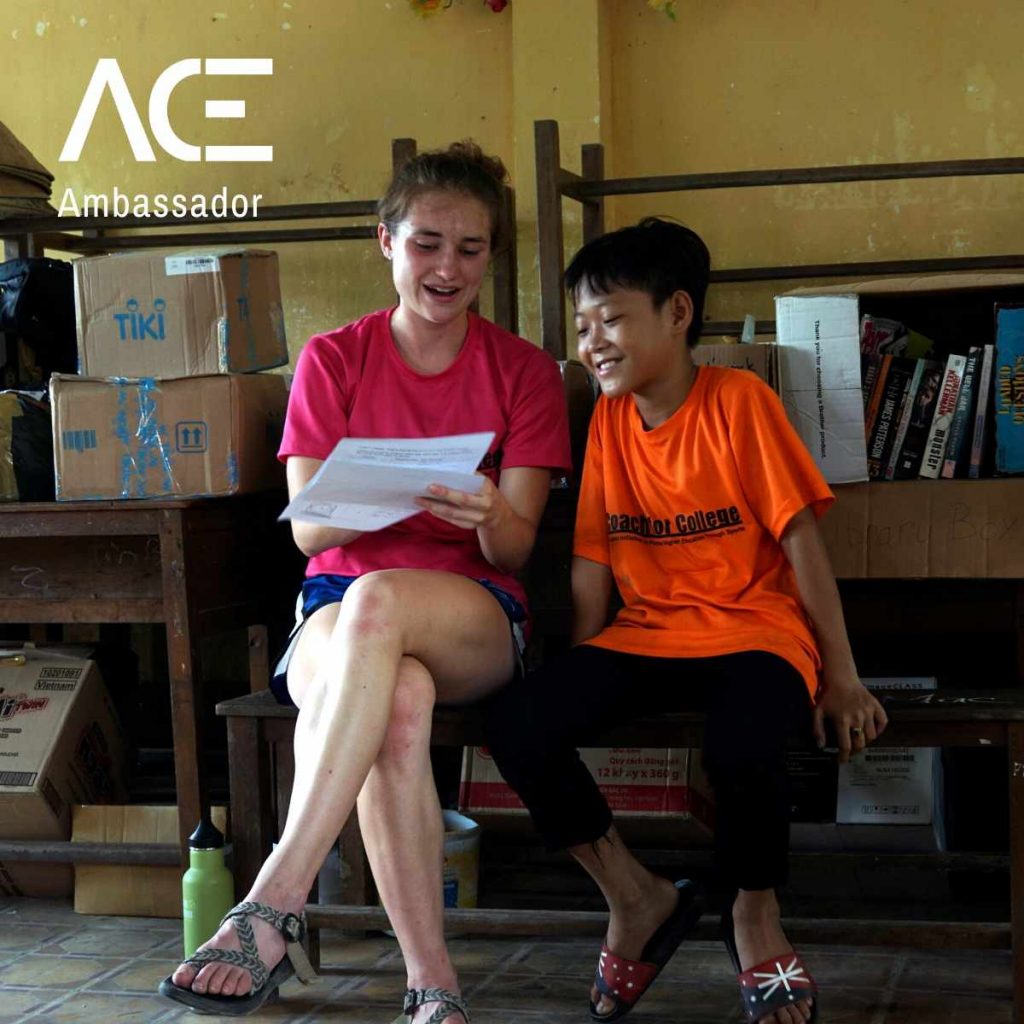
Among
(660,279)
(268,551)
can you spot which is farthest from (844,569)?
(268,551)

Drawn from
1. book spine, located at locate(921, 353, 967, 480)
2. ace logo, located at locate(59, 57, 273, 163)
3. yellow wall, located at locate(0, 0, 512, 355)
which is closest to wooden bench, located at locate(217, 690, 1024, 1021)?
book spine, located at locate(921, 353, 967, 480)

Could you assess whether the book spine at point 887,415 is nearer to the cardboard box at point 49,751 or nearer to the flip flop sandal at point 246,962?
the flip flop sandal at point 246,962

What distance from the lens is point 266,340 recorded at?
2.79m

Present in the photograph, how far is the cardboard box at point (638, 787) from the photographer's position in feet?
9.53

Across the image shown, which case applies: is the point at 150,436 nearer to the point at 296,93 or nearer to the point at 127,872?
the point at 127,872

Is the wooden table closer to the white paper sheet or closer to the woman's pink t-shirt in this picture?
the woman's pink t-shirt

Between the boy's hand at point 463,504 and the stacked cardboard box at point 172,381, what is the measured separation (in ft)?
2.29

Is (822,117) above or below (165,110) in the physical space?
below

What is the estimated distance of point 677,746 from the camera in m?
2.14

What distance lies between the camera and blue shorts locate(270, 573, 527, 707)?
2205 millimetres

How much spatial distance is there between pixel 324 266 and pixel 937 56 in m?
1.91

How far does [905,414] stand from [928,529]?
21cm

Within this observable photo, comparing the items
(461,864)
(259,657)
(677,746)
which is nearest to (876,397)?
(677,746)

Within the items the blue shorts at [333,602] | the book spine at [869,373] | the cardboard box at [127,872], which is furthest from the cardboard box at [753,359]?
the cardboard box at [127,872]
